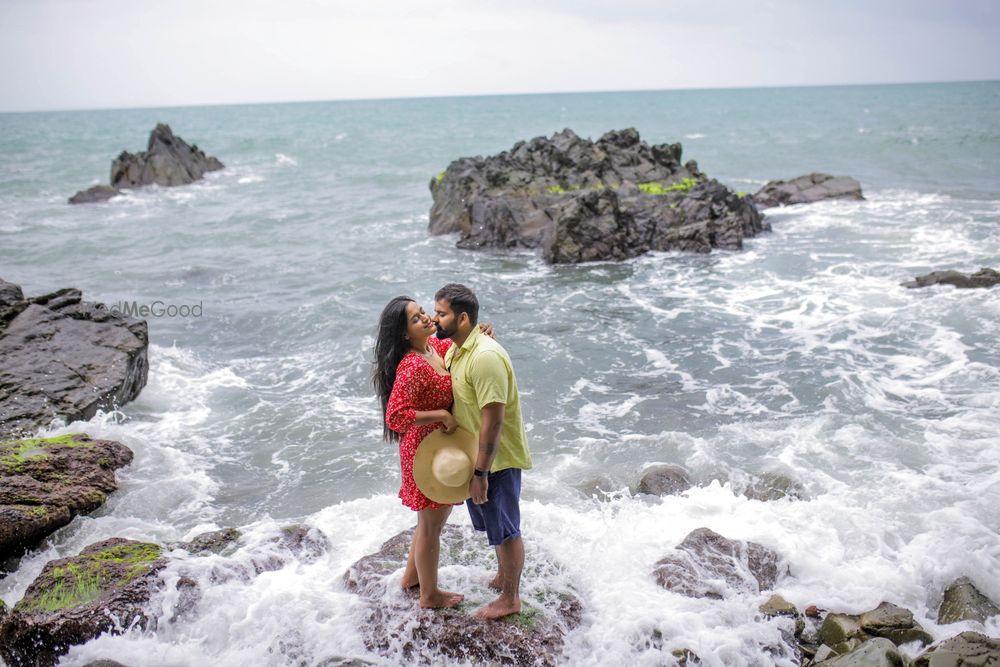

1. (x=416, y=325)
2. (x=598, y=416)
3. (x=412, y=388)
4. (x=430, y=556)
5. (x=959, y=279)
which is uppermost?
(x=416, y=325)

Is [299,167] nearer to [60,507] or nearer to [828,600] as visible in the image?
[60,507]

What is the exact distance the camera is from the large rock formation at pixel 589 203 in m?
18.9

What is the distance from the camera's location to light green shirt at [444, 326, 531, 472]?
4.36 metres

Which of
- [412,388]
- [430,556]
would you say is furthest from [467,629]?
[412,388]

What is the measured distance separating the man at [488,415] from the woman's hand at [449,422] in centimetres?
5

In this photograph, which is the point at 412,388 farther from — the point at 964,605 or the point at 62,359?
the point at 62,359

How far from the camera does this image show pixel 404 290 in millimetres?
17188

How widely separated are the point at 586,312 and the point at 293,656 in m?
10.7

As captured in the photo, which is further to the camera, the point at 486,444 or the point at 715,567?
the point at 715,567

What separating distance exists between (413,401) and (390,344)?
377mm

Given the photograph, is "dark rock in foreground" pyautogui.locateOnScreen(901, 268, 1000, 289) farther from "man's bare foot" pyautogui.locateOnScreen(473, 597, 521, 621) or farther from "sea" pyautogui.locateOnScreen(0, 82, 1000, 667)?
"man's bare foot" pyautogui.locateOnScreen(473, 597, 521, 621)

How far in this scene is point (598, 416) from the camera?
10.0 m

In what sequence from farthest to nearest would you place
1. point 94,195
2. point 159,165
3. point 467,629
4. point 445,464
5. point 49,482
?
point 159,165
point 94,195
point 49,482
point 467,629
point 445,464

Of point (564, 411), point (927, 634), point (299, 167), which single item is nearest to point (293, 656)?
point (927, 634)
